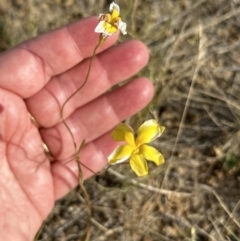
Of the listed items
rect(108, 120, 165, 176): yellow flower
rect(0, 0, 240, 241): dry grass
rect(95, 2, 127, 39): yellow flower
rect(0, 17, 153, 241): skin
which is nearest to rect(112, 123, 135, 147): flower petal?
rect(108, 120, 165, 176): yellow flower

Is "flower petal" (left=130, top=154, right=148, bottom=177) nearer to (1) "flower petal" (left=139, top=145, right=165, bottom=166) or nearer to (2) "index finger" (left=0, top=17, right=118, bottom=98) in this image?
(1) "flower petal" (left=139, top=145, right=165, bottom=166)

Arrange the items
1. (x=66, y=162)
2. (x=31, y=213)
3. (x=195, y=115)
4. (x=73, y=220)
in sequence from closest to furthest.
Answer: (x=31, y=213) → (x=66, y=162) → (x=73, y=220) → (x=195, y=115)

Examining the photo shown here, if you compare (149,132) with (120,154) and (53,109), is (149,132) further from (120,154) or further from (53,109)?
(53,109)

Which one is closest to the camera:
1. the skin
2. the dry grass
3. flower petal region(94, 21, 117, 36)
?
flower petal region(94, 21, 117, 36)

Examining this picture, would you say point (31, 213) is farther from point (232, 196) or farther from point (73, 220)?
point (232, 196)

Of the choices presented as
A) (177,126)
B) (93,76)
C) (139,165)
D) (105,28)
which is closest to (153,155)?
(139,165)

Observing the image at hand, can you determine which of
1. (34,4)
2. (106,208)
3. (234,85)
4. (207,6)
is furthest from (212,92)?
(34,4)

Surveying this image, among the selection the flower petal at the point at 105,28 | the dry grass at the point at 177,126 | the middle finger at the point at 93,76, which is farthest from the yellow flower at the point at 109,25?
the dry grass at the point at 177,126
